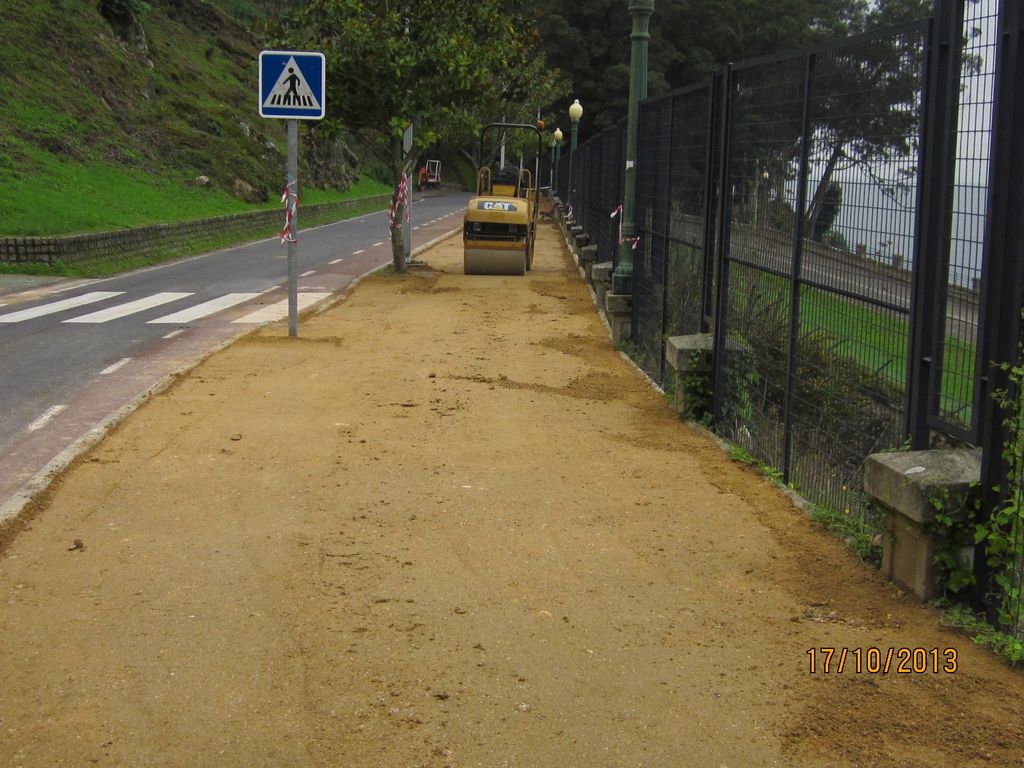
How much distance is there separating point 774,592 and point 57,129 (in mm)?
31989

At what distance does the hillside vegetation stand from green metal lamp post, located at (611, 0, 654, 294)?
552 inches

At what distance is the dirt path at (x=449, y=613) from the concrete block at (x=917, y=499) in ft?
0.56

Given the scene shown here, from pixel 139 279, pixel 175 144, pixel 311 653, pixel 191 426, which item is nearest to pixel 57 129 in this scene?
pixel 175 144

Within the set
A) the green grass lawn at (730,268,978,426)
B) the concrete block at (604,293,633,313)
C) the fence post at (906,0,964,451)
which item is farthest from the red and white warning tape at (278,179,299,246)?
the fence post at (906,0,964,451)

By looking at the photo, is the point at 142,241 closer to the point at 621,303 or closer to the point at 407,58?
the point at 407,58

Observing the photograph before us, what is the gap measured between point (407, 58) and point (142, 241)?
8713 millimetres

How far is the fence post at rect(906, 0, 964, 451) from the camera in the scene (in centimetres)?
537

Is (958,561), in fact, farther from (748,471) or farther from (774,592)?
(748,471)

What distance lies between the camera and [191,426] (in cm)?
927

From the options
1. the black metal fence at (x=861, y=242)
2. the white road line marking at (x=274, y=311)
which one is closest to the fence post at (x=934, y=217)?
the black metal fence at (x=861, y=242)

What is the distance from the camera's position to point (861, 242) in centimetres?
636

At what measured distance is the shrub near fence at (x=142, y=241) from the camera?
23.4 metres
